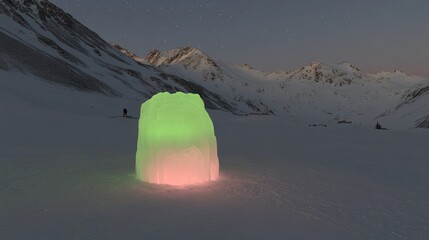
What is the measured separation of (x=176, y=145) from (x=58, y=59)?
2742 inches

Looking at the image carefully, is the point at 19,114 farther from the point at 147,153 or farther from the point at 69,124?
the point at 147,153

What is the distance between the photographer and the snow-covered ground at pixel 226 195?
6215 mm

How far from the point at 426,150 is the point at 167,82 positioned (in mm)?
110664

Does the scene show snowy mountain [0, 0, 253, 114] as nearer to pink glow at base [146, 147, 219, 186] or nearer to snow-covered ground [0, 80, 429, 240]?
snow-covered ground [0, 80, 429, 240]

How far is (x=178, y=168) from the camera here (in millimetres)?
9125

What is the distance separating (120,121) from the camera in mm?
26391

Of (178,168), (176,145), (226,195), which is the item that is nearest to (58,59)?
(176,145)

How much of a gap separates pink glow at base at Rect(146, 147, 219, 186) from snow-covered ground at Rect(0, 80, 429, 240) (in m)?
0.43

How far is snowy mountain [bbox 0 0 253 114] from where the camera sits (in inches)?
2175

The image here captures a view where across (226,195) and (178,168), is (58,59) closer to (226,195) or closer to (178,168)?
(178,168)

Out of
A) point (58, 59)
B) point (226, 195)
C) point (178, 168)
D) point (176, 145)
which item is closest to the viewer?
point (226, 195)

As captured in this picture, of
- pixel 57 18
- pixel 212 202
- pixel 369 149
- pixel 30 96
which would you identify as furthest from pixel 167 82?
pixel 212 202

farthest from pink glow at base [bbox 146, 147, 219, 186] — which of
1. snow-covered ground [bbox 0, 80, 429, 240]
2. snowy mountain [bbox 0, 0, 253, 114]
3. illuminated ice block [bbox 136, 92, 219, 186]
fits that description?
snowy mountain [bbox 0, 0, 253, 114]

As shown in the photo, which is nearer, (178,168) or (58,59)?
(178,168)
